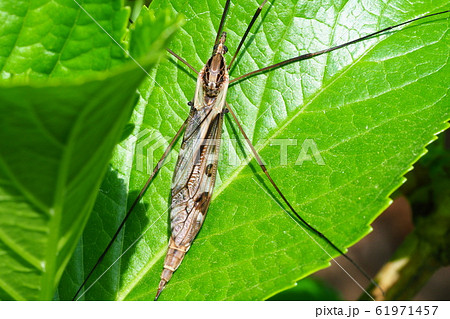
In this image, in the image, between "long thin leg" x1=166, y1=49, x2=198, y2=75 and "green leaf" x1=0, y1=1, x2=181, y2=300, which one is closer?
"green leaf" x1=0, y1=1, x2=181, y2=300

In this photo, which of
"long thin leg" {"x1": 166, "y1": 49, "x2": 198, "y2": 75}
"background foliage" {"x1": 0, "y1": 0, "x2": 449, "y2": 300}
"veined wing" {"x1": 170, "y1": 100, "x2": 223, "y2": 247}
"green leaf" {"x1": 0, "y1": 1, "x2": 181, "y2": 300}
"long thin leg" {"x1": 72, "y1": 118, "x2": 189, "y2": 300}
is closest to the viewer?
"green leaf" {"x1": 0, "y1": 1, "x2": 181, "y2": 300}

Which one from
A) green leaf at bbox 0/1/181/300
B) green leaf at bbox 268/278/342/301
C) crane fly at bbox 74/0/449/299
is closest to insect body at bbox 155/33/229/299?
crane fly at bbox 74/0/449/299

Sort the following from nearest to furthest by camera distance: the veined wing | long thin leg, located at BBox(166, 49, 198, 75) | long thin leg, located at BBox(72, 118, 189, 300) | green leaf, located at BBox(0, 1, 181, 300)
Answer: green leaf, located at BBox(0, 1, 181, 300), long thin leg, located at BBox(72, 118, 189, 300), the veined wing, long thin leg, located at BBox(166, 49, 198, 75)

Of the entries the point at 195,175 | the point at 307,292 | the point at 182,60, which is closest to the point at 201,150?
the point at 195,175

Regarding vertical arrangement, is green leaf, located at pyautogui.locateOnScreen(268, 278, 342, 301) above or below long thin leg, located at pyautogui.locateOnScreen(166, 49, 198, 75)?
below

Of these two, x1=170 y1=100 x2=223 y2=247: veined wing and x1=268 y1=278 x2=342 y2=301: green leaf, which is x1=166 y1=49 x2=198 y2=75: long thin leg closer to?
x1=170 y1=100 x2=223 y2=247: veined wing

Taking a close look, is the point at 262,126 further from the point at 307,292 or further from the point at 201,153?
the point at 307,292

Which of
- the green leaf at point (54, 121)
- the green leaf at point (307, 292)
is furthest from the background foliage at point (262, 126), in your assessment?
the green leaf at point (307, 292)

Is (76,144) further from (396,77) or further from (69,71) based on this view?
(396,77)
